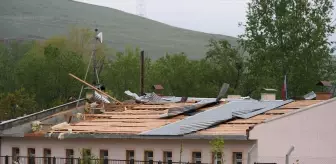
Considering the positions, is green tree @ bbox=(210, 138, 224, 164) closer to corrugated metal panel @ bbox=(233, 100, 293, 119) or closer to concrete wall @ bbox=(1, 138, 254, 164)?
concrete wall @ bbox=(1, 138, 254, 164)

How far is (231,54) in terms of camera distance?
324 ft

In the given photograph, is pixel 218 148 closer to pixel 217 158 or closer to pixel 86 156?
pixel 217 158

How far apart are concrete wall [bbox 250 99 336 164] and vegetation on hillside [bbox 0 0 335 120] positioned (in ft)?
147

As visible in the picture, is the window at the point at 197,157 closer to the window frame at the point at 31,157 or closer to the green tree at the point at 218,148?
the green tree at the point at 218,148

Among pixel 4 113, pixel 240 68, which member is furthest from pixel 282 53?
pixel 4 113

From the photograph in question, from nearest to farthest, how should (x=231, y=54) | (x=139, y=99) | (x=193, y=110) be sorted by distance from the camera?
(x=193, y=110)
(x=139, y=99)
(x=231, y=54)

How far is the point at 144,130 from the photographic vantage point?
1706 inches

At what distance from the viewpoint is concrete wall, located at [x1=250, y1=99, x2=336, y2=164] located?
37.0m

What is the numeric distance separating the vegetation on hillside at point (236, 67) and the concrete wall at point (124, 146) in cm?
3799

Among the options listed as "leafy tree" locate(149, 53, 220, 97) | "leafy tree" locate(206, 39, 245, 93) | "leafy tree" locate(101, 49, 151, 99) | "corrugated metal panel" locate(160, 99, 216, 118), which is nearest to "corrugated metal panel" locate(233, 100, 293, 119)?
"corrugated metal panel" locate(160, 99, 216, 118)

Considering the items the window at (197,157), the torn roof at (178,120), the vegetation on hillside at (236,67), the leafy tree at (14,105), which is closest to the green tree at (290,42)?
the vegetation on hillside at (236,67)

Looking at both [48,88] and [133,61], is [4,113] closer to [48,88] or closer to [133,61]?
[48,88]

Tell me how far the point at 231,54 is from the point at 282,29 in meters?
12.8

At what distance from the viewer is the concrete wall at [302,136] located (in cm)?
3703
